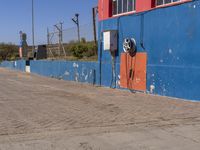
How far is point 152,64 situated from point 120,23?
3.76 meters

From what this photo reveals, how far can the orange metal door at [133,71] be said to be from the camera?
758 inches

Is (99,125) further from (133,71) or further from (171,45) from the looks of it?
(133,71)

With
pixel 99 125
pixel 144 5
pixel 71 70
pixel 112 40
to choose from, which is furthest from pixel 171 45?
pixel 71 70

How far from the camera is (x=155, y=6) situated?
1920 cm

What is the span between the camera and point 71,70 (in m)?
29.9

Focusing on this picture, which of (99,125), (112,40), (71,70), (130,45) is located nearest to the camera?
(99,125)

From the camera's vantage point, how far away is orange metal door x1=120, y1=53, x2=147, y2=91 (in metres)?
19.3

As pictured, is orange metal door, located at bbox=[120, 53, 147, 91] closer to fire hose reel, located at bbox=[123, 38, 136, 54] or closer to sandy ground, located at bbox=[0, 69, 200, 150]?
fire hose reel, located at bbox=[123, 38, 136, 54]

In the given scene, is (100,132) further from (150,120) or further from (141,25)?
(141,25)

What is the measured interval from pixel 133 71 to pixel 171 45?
11.3 feet

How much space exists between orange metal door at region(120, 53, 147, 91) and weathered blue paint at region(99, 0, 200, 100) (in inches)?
15.4

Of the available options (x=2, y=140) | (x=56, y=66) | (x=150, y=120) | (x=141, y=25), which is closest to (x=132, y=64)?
(x=141, y=25)

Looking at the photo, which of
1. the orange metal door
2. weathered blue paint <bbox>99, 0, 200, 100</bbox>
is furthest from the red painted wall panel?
the orange metal door

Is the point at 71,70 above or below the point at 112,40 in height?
below
